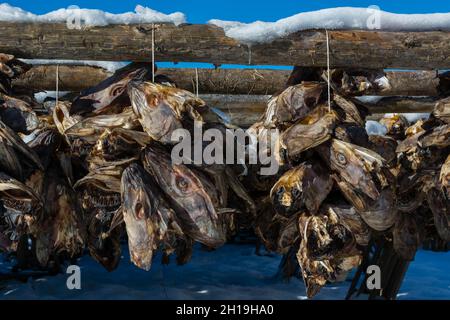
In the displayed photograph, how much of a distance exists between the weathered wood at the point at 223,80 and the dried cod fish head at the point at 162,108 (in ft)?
4.58

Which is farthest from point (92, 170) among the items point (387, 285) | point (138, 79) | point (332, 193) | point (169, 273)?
point (169, 273)

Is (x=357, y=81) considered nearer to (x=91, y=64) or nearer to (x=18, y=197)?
(x=18, y=197)

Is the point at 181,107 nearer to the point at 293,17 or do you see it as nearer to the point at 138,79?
the point at 138,79

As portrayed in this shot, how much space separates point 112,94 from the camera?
2672 mm

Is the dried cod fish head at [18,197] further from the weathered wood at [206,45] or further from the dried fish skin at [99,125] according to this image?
the weathered wood at [206,45]

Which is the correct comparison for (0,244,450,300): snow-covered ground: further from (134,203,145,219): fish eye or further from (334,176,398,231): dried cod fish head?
(134,203,145,219): fish eye

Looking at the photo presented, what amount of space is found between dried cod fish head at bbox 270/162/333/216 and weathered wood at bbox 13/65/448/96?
4.32 ft

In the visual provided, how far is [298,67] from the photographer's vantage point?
116 inches

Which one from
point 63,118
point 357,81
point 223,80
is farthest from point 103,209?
point 223,80

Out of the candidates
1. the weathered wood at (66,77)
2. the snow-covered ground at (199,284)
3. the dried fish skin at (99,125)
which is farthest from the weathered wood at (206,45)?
the snow-covered ground at (199,284)

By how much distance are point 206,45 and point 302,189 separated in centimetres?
72

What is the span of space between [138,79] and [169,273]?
17.6 ft

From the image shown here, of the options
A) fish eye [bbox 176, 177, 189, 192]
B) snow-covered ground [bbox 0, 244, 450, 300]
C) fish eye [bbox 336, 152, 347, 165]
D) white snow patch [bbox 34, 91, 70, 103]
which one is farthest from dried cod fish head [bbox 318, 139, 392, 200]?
snow-covered ground [bbox 0, 244, 450, 300]

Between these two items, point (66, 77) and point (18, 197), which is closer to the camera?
point (18, 197)
